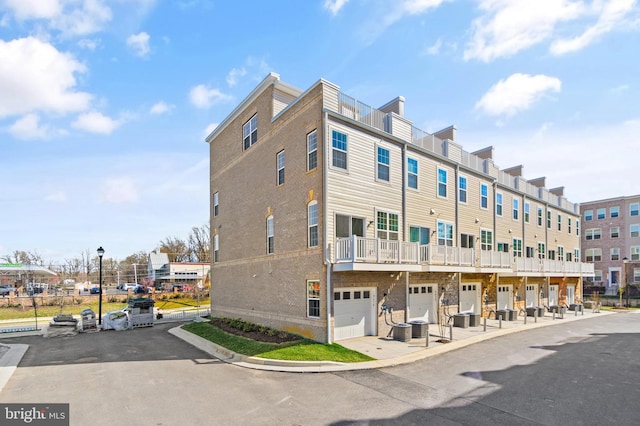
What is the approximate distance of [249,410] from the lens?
9016 mm

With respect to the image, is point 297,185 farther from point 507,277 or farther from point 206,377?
point 507,277

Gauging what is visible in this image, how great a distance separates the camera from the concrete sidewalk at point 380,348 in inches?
506

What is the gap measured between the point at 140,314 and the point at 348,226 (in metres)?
16.0

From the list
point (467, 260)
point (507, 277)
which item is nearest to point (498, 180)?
point (507, 277)

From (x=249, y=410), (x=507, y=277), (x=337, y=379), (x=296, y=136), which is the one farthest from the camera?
(x=507, y=277)

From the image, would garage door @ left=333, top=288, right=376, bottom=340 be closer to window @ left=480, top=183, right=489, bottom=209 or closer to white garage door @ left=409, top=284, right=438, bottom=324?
white garage door @ left=409, top=284, right=438, bottom=324

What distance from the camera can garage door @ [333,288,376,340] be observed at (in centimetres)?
1627

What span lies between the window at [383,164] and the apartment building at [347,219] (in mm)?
59

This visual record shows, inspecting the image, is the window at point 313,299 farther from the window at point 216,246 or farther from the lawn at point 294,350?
the window at point 216,246

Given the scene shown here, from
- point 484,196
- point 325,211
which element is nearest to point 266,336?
point 325,211

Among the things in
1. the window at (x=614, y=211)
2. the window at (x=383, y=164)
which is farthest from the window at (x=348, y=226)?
the window at (x=614, y=211)

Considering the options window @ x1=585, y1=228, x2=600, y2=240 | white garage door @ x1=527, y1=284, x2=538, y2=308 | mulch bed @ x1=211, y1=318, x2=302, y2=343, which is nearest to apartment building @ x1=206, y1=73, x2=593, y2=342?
mulch bed @ x1=211, y1=318, x2=302, y2=343

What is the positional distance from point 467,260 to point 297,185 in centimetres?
1054

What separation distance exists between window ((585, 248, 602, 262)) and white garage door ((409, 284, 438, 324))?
48.0 metres
